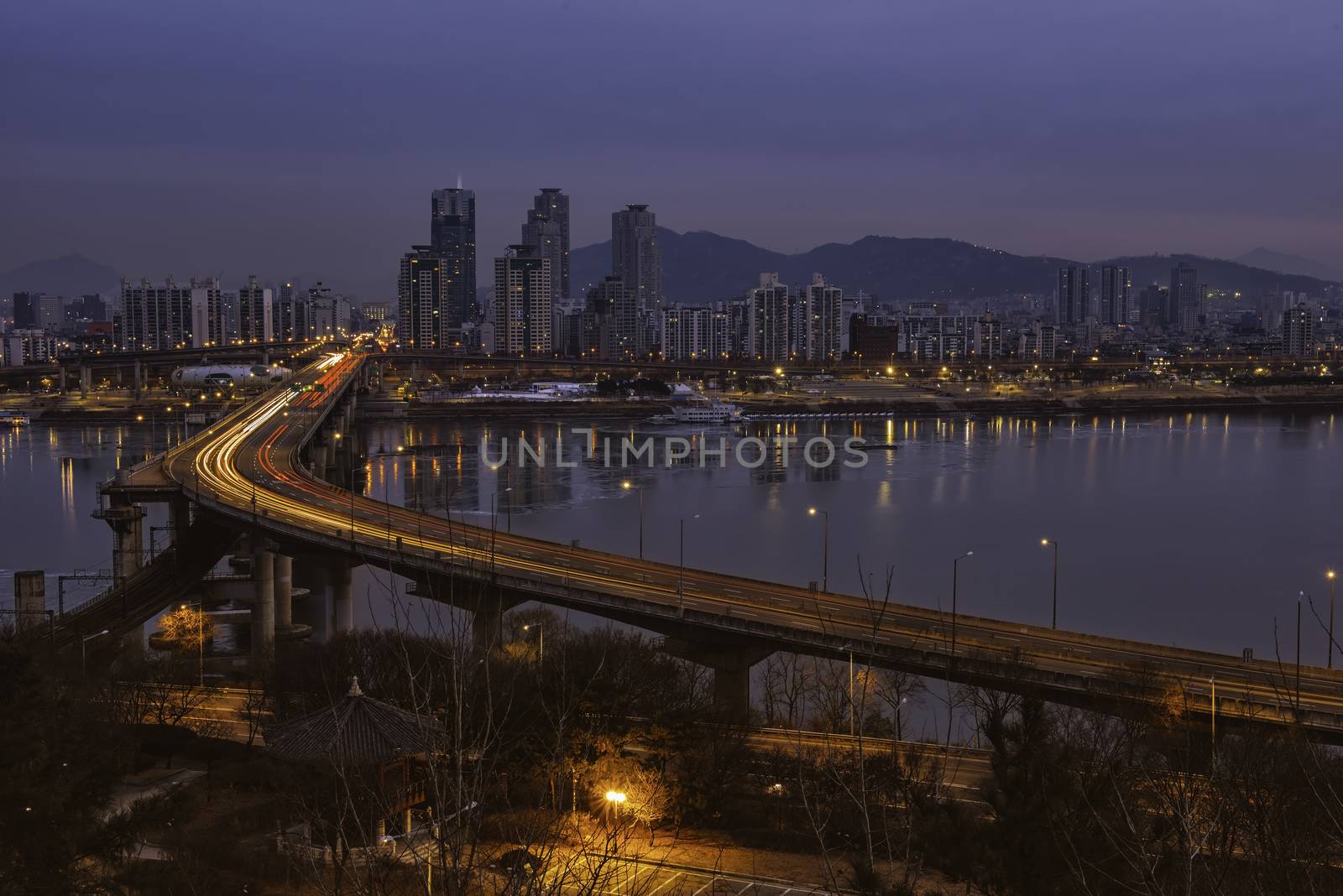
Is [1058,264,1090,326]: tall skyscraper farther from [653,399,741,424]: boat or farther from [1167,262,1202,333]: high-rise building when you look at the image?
[653,399,741,424]: boat

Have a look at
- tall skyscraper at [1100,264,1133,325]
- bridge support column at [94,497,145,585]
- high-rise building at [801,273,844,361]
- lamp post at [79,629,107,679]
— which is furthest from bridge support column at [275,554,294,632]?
tall skyscraper at [1100,264,1133,325]

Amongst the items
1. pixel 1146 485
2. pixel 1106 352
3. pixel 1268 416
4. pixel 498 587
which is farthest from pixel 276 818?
pixel 1106 352

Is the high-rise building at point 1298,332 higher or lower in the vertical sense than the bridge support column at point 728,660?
higher

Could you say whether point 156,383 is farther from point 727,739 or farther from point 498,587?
point 727,739

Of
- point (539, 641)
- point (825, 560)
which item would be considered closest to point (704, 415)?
point (825, 560)

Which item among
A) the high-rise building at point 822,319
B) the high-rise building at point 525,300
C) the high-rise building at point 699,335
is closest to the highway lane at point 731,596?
the high-rise building at point 699,335

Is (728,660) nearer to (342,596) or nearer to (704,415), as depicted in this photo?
(342,596)

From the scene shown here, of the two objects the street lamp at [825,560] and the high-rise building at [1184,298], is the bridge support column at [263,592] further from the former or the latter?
the high-rise building at [1184,298]
